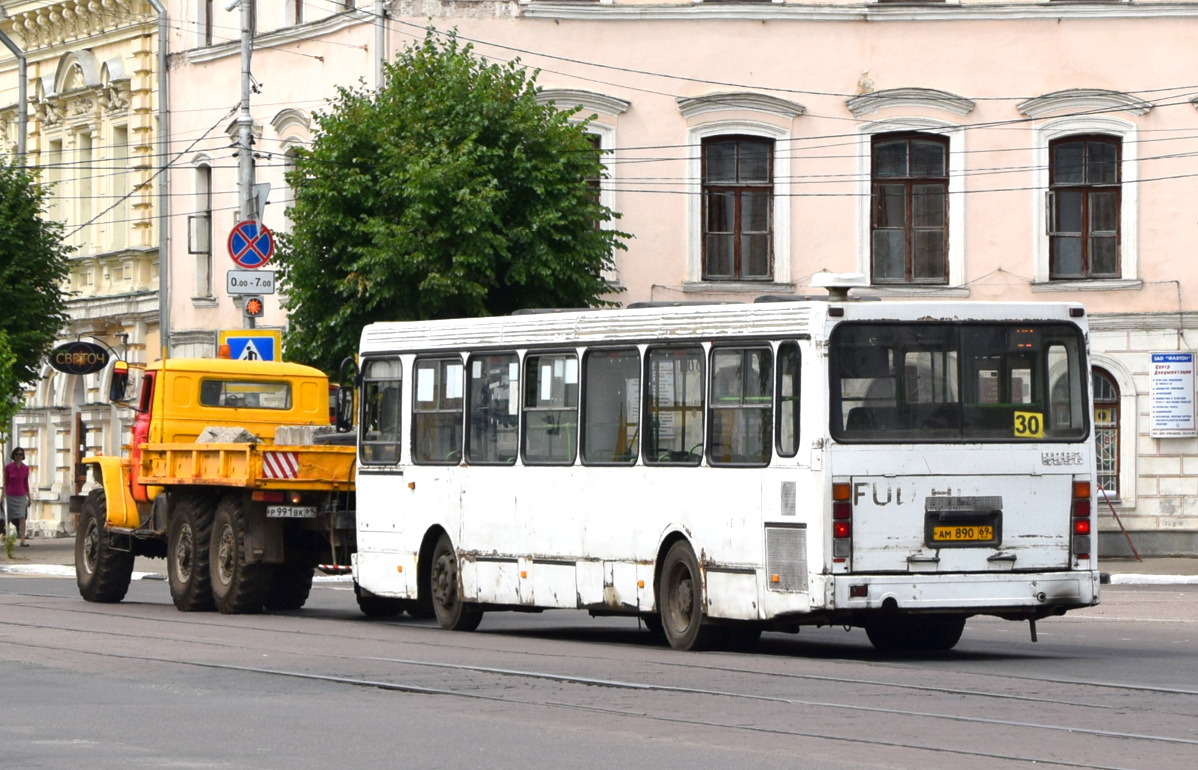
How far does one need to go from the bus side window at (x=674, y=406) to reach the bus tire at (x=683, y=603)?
680mm

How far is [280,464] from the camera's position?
2205 centimetres

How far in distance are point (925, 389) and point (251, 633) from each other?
617 cm

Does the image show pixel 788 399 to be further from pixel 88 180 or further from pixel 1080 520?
pixel 88 180

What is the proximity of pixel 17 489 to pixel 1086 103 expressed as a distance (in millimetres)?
19049

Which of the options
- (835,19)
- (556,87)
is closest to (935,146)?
(835,19)

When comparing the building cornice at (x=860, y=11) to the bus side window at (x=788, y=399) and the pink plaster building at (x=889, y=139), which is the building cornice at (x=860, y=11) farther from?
the bus side window at (x=788, y=399)

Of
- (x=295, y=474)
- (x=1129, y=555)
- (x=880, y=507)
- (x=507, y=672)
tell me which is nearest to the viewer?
(x=507, y=672)

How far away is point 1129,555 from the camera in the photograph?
114 ft

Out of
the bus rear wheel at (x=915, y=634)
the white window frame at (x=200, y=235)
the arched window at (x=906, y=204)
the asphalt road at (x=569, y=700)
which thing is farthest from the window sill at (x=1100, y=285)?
the bus rear wheel at (x=915, y=634)

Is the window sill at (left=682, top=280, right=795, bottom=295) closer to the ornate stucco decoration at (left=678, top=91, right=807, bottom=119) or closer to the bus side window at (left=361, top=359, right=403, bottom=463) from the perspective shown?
the ornate stucco decoration at (left=678, top=91, right=807, bottom=119)

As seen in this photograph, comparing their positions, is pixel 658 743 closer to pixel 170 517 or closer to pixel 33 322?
pixel 170 517

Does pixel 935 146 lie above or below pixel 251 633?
above

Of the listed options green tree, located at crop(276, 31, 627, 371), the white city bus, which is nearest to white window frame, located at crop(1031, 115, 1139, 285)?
green tree, located at crop(276, 31, 627, 371)

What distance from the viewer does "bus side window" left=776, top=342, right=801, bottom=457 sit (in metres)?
16.7
